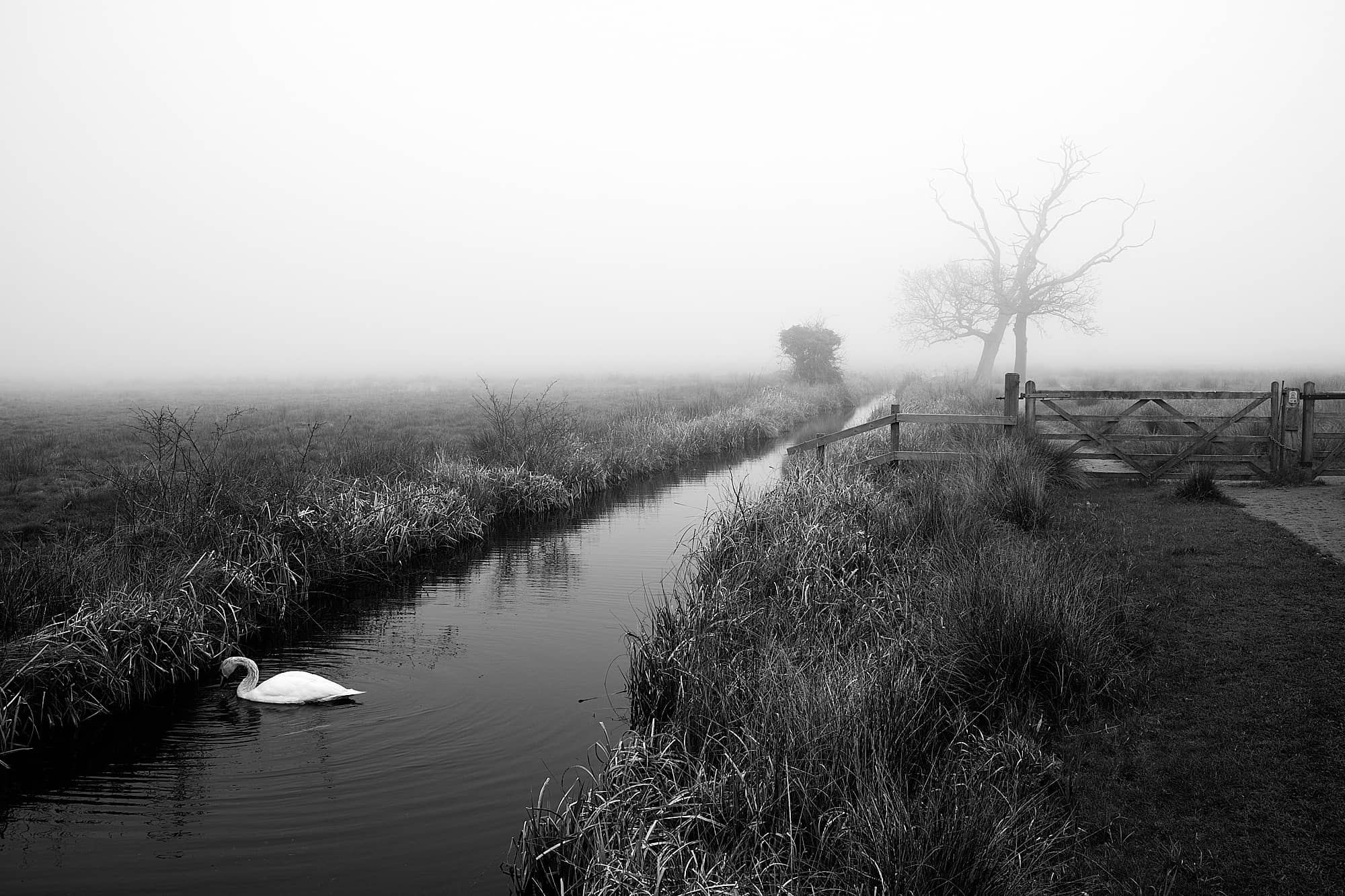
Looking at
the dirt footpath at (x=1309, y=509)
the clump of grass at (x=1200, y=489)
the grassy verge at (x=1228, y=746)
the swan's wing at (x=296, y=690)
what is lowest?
the swan's wing at (x=296, y=690)

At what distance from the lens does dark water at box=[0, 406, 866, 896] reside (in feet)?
17.1

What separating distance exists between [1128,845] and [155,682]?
8.04 meters

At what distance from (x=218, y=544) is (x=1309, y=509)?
14426mm

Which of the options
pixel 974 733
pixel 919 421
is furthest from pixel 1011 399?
pixel 974 733

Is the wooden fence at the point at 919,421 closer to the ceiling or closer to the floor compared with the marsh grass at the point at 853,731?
closer to the ceiling

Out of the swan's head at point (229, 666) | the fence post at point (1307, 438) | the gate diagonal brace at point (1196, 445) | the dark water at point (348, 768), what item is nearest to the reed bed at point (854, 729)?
the dark water at point (348, 768)

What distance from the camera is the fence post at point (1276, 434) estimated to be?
46.5 feet

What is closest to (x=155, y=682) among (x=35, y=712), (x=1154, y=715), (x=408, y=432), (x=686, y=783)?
(x=35, y=712)

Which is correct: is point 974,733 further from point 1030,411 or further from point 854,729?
point 1030,411

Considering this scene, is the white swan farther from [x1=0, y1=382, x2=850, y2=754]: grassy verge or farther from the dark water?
[x1=0, y1=382, x2=850, y2=754]: grassy verge

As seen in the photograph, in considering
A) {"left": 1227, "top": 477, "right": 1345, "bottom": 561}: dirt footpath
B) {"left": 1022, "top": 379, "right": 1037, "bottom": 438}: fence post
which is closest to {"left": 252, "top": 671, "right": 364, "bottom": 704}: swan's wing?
{"left": 1227, "top": 477, "right": 1345, "bottom": 561}: dirt footpath

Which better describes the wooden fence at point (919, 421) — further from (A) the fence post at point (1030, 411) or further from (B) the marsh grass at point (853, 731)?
(B) the marsh grass at point (853, 731)

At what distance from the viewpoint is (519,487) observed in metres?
16.6

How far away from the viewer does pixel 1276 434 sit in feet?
46.9
